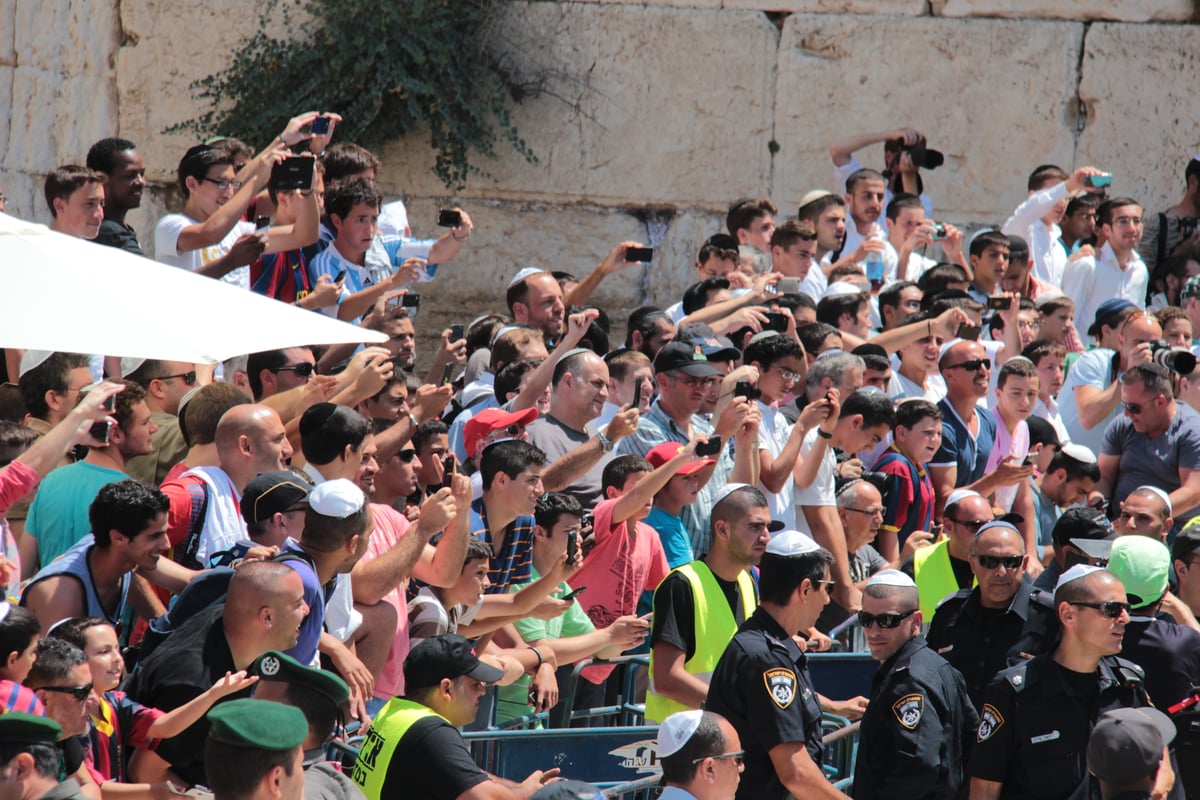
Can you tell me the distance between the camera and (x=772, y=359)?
7.71 metres

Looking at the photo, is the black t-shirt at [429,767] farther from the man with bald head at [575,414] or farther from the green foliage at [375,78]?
the green foliage at [375,78]

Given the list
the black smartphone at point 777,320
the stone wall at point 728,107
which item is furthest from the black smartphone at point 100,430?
the stone wall at point 728,107

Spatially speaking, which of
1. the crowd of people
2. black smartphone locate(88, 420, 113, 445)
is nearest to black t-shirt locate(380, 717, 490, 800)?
the crowd of people

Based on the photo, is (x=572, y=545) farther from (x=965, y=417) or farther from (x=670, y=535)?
(x=965, y=417)

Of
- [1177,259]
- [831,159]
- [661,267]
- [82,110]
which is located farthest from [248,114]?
[1177,259]

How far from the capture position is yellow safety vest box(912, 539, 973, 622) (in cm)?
690

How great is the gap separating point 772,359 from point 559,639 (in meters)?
2.11

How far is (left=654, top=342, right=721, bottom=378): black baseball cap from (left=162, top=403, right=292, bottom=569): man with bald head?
2.40 meters

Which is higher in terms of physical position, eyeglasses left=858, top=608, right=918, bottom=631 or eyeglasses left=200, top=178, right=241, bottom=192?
eyeglasses left=200, top=178, right=241, bottom=192

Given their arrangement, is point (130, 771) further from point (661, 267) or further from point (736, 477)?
point (661, 267)

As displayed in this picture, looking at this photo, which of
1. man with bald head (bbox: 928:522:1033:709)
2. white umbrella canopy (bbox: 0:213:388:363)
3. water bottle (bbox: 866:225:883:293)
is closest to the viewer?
white umbrella canopy (bbox: 0:213:388:363)

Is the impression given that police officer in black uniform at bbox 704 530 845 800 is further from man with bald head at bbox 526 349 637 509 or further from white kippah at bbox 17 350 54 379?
white kippah at bbox 17 350 54 379

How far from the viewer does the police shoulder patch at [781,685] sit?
5055 mm

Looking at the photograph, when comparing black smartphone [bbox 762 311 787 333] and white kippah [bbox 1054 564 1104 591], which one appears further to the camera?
black smartphone [bbox 762 311 787 333]
